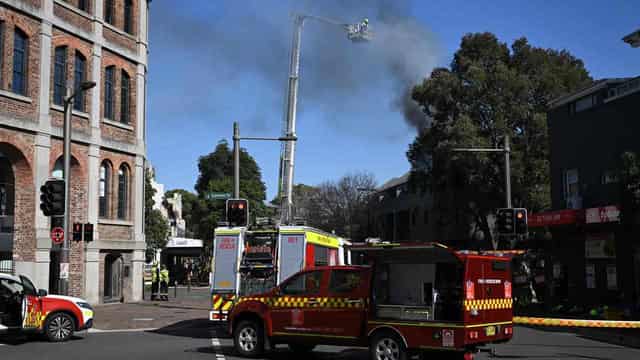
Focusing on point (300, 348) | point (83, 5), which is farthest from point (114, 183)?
point (300, 348)

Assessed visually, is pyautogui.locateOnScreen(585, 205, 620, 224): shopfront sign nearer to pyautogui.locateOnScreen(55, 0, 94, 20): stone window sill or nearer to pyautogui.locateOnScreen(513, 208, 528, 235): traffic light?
pyautogui.locateOnScreen(513, 208, 528, 235): traffic light

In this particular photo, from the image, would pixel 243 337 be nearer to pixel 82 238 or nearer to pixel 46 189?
pixel 46 189

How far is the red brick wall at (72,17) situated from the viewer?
2912cm

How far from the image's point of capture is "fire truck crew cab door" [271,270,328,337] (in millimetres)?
14805

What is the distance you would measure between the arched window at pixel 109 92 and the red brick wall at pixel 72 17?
2.27m

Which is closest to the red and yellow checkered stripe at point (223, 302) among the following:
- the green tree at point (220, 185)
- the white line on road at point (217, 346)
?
the white line on road at point (217, 346)

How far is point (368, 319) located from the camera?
13945 millimetres

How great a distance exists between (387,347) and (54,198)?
451 inches

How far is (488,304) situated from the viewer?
1355 cm

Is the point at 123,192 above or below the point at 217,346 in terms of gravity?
above

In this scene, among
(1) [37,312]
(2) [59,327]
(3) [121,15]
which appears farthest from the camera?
(3) [121,15]

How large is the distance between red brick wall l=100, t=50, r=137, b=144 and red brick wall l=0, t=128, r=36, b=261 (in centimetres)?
464

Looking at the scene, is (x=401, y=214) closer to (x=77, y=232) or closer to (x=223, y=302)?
(x=77, y=232)

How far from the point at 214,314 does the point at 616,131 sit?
729 inches
